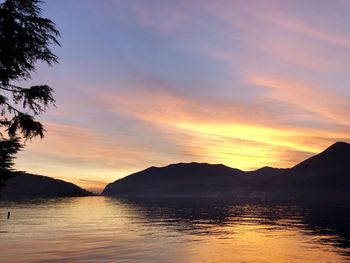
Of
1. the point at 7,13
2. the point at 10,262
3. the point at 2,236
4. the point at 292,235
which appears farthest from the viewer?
the point at 292,235

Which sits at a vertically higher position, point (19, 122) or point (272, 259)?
point (19, 122)

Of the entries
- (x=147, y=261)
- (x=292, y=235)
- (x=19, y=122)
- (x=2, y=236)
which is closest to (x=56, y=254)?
(x=147, y=261)

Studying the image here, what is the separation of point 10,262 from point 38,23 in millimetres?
44400

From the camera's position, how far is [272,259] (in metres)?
57.4

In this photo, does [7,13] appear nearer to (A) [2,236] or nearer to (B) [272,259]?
(B) [272,259]

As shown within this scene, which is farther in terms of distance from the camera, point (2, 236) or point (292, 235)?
point (292, 235)

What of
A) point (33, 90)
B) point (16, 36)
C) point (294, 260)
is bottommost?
point (294, 260)

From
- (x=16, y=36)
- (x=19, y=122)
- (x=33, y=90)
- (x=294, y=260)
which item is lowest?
(x=294, y=260)

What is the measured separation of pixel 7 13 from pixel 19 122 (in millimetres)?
3647

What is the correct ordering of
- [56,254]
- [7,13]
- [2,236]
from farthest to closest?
[2,236], [56,254], [7,13]

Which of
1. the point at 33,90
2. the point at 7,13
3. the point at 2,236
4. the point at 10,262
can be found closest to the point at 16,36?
the point at 7,13

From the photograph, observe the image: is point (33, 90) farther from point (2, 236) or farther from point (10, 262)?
point (2, 236)

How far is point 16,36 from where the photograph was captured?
13320mm

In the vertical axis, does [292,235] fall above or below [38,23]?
below
